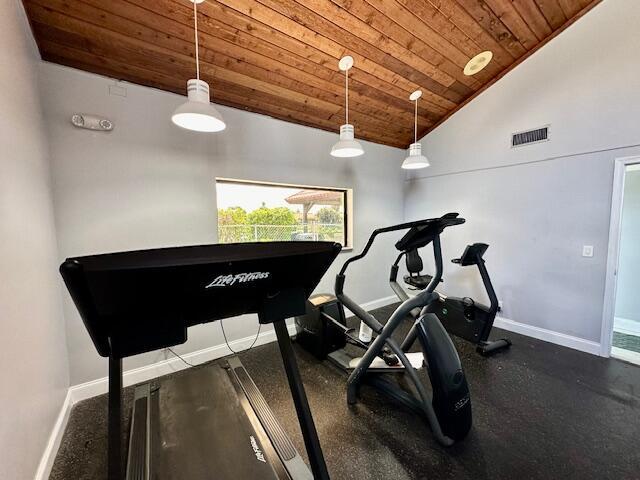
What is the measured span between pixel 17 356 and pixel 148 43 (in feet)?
6.96

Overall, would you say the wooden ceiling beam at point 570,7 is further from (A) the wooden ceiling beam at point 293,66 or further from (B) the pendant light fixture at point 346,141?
(B) the pendant light fixture at point 346,141

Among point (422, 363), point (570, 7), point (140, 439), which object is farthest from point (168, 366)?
point (570, 7)

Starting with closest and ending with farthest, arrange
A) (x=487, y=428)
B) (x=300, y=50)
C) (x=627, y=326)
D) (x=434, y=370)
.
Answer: (x=434, y=370), (x=487, y=428), (x=300, y=50), (x=627, y=326)

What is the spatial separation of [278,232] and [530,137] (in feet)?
10.5

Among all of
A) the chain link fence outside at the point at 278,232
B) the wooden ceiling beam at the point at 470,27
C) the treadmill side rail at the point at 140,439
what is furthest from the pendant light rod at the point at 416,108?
the treadmill side rail at the point at 140,439

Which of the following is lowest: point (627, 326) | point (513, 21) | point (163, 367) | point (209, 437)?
point (627, 326)

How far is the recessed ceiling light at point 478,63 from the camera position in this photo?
2756mm

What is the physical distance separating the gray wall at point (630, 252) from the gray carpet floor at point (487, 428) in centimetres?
152

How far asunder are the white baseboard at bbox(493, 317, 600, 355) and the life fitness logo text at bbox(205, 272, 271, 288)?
3.59 metres

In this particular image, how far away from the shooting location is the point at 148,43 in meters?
1.90

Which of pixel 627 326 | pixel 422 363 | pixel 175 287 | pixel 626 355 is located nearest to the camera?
pixel 175 287

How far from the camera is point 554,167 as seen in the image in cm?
288

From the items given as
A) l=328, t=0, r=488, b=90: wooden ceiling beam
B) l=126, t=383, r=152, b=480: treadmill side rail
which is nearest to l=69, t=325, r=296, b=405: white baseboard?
l=126, t=383, r=152, b=480: treadmill side rail

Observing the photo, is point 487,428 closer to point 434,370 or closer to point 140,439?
point 434,370
